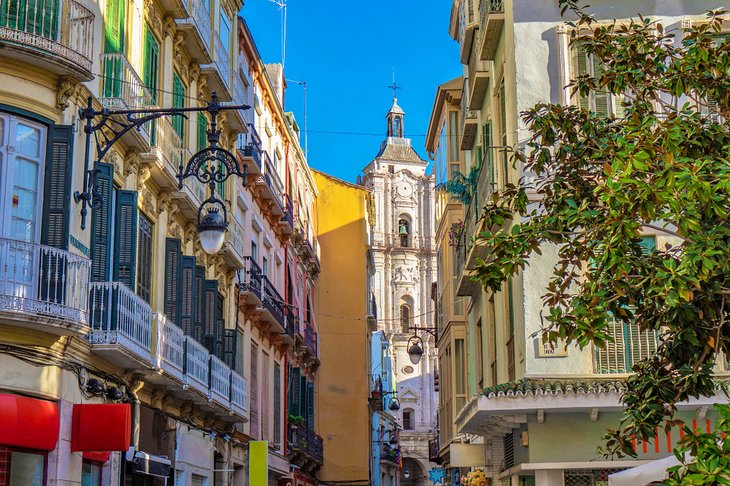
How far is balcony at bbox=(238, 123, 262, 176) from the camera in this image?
26.6 m

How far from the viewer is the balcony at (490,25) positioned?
19.2m

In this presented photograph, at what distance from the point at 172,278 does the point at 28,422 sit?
6.64 meters

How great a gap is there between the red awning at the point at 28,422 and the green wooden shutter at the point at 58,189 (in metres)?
1.89

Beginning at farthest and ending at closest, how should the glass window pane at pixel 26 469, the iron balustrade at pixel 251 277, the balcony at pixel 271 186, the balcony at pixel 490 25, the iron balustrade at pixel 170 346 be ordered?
1. the balcony at pixel 271 186
2. the iron balustrade at pixel 251 277
3. the balcony at pixel 490 25
4. the iron balustrade at pixel 170 346
5. the glass window pane at pixel 26 469

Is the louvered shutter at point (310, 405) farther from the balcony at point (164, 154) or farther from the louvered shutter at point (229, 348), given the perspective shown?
the balcony at point (164, 154)

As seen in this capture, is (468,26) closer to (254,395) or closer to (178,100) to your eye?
(178,100)

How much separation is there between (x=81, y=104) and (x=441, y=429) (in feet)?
66.4

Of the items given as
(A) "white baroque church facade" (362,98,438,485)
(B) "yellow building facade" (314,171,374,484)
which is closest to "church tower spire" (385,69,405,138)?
(A) "white baroque church facade" (362,98,438,485)

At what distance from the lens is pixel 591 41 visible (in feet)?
36.8

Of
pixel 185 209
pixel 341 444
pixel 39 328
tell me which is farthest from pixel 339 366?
pixel 39 328

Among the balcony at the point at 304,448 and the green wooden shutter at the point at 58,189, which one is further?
the balcony at the point at 304,448

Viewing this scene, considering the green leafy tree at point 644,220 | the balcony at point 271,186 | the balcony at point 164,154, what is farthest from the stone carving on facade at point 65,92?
the balcony at point 271,186

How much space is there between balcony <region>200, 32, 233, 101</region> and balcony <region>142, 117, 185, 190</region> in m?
3.01

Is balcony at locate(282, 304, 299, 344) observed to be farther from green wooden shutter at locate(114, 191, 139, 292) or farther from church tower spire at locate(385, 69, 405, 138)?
church tower spire at locate(385, 69, 405, 138)
